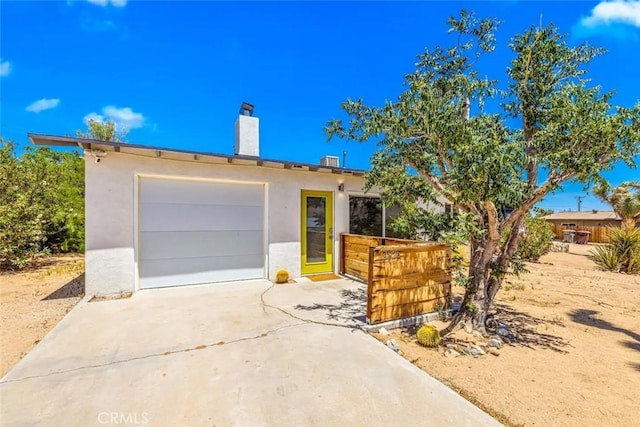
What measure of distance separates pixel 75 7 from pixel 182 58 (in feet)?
13.6

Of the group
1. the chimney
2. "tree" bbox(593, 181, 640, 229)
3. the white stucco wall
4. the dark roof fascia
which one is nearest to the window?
the dark roof fascia

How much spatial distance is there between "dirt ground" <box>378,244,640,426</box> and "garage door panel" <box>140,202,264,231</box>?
14.7ft

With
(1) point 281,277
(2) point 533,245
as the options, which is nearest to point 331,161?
(1) point 281,277

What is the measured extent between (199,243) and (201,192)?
120 cm

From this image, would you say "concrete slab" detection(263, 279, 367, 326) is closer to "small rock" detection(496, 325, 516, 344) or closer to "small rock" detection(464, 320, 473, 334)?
"small rock" detection(464, 320, 473, 334)

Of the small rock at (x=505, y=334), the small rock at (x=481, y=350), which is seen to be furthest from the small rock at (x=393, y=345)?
the small rock at (x=505, y=334)

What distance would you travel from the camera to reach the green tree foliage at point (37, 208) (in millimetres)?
8445

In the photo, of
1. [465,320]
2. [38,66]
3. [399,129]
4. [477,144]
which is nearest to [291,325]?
[465,320]

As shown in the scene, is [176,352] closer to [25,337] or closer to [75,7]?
[25,337]

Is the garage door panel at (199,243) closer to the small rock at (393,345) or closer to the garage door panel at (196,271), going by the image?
the garage door panel at (196,271)

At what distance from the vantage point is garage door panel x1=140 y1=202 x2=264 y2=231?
6.22m

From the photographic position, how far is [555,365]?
11.2 ft

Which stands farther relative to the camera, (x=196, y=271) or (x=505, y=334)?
(x=196, y=271)

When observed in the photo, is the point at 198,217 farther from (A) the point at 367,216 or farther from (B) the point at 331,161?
(A) the point at 367,216
